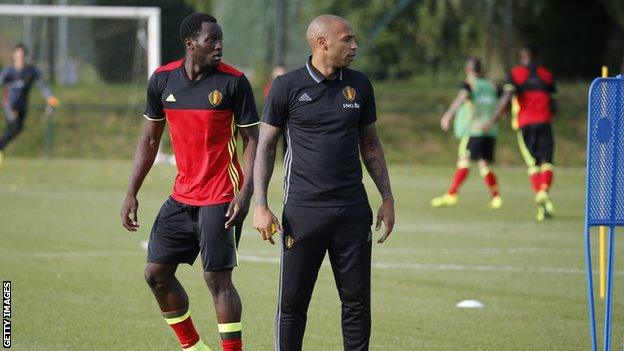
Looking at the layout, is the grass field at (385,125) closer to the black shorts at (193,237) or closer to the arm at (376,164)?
the black shorts at (193,237)

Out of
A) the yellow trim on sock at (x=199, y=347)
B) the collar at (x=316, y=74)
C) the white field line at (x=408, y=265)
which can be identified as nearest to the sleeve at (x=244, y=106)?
the collar at (x=316, y=74)

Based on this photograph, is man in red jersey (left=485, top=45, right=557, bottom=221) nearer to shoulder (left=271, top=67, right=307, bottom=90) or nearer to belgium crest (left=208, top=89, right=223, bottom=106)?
belgium crest (left=208, top=89, right=223, bottom=106)

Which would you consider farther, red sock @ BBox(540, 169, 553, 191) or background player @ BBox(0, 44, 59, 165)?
background player @ BBox(0, 44, 59, 165)

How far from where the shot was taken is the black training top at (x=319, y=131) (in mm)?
6922

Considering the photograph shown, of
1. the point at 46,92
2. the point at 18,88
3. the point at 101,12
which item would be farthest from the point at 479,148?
the point at 101,12

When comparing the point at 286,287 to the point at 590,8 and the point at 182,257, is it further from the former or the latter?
the point at 590,8

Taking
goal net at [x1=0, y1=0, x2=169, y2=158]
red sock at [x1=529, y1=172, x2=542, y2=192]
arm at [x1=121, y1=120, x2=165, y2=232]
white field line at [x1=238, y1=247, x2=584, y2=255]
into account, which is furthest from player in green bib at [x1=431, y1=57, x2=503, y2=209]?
goal net at [x1=0, y1=0, x2=169, y2=158]

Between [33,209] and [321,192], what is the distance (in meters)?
12.4

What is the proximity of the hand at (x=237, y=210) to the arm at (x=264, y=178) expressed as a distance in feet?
1.29

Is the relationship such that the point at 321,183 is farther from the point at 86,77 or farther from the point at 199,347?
the point at 86,77

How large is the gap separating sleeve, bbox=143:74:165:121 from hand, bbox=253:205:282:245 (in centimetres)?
125

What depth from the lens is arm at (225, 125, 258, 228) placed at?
7508mm

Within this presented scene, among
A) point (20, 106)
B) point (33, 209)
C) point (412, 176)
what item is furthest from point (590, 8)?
point (33, 209)

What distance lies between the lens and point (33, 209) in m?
18.5
